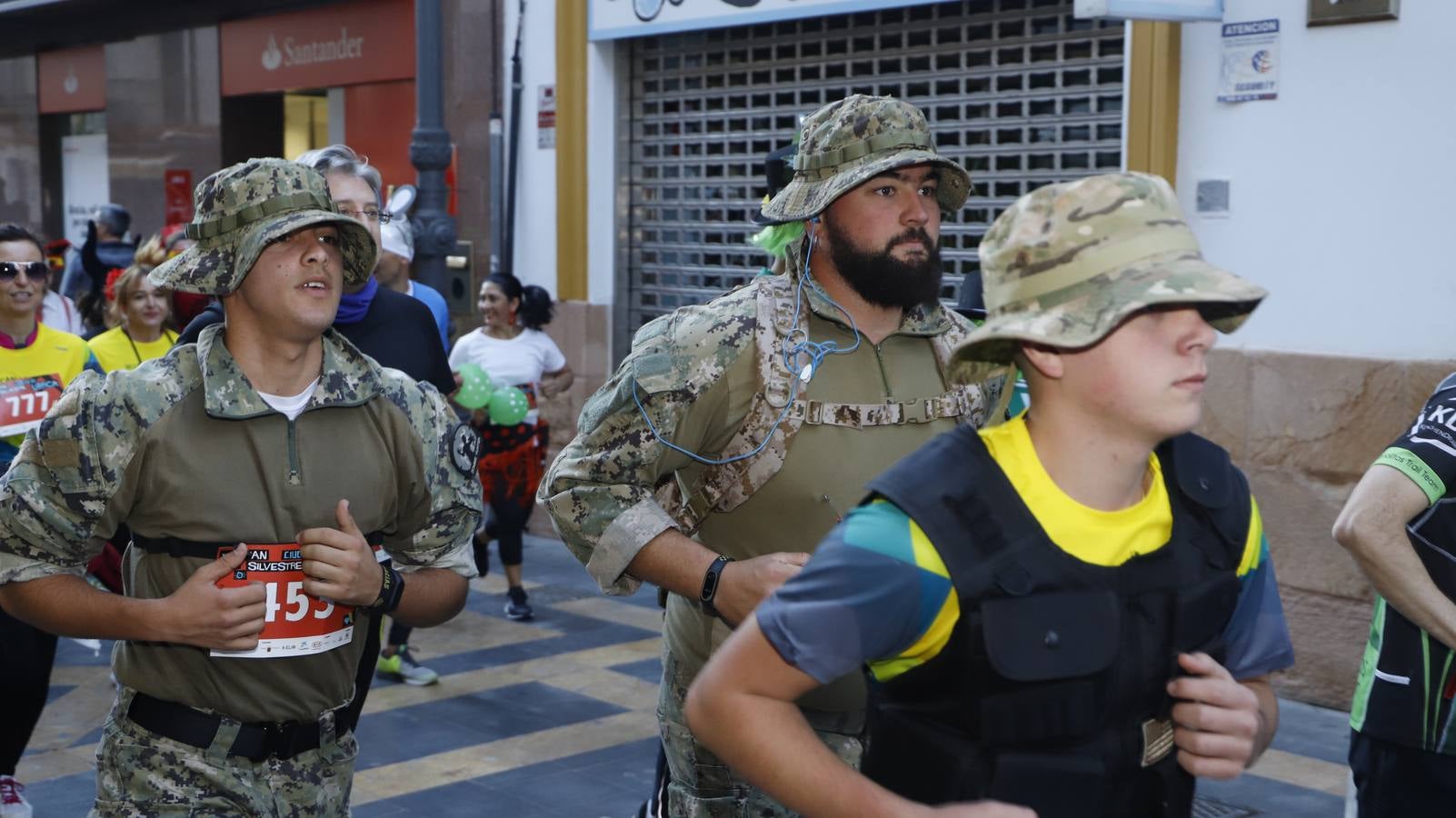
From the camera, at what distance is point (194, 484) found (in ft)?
10.5

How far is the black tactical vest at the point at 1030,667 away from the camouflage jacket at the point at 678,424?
1.28 metres

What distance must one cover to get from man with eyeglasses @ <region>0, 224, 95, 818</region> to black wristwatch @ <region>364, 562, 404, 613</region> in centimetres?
244

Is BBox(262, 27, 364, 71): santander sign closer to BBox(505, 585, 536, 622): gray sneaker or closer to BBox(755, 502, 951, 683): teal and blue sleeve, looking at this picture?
BBox(505, 585, 536, 622): gray sneaker

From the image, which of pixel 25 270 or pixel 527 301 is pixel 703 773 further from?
pixel 527 301

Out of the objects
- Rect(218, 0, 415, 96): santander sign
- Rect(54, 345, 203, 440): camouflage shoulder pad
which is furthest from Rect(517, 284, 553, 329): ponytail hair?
Rect(54, 345, 203, 440): camouflage shoulder pad

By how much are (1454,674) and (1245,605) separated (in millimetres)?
1449

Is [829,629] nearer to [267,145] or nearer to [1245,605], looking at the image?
[1245,605]

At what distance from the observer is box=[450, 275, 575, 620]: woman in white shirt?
348 inches

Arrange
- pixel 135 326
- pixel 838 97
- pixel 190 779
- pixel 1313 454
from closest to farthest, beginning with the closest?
pixel 190 779 → pixel 1313 454 → pixel 135 326 → pixel 838 97

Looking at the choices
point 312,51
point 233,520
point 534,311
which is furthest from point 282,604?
point 312,51

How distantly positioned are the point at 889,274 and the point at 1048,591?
1589 mm

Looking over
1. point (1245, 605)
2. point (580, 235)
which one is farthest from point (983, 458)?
point (580, 235)

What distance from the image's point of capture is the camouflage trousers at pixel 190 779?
10.4 ft

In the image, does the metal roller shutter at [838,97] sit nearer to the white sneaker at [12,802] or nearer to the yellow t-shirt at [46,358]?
the yellow t-shirt at [46,358]
